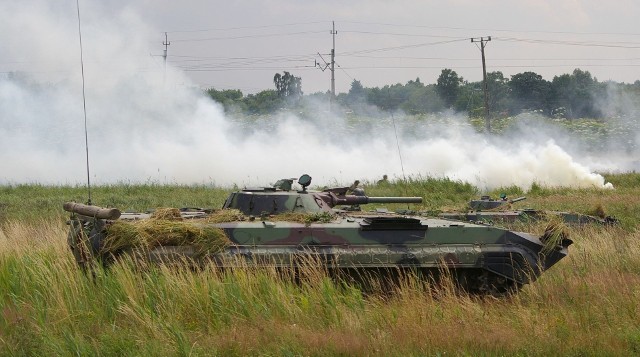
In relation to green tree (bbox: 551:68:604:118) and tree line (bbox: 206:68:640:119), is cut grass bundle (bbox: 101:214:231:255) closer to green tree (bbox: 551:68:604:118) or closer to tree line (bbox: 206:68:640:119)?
tree line (bbox: 206:68:640:119)

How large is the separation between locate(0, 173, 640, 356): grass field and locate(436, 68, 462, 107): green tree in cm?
5456

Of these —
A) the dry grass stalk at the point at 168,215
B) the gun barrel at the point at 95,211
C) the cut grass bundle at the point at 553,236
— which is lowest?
the cut grass bundle at the point at 553,236

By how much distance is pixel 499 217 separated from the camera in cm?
1841

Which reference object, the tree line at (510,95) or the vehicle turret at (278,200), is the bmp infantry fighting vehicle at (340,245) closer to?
the vehicle turret at (278,200)

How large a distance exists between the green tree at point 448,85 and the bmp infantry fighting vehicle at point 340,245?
55.6 m

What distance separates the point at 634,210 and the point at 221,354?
19.2 meters

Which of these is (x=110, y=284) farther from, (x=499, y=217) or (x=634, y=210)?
(x=634, y=210)

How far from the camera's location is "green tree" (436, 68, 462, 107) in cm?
6769

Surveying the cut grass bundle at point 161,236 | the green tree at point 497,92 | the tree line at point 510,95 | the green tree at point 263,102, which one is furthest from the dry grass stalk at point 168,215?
the green tree at point 497,92

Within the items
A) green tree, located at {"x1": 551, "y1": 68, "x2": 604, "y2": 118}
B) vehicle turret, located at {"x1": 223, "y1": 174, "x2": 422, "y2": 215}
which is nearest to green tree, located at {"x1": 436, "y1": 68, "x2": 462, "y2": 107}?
green tree, located at {"x1": 551, "y1": 68, "x2": 604, "y2": 118}

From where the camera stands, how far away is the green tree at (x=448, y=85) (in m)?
67.7

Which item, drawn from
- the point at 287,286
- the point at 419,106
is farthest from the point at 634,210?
the point at 419,106

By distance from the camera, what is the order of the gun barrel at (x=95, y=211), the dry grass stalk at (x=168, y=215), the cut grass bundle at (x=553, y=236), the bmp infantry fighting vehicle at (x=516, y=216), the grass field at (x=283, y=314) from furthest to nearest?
the bmp infantry fighting vehicle at (x=516, y=216) → the cut grass bundle at (x=553, y=236) → the dry grass stalk at (x=168, y=215) → the gun barrel at (x=95, y=211) → the grass field at (x=283, y=314)

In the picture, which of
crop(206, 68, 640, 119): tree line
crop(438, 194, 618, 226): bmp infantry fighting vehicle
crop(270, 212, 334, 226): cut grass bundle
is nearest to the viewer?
crop(270, 212, 334, 226): cut grass bundle
